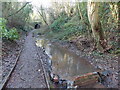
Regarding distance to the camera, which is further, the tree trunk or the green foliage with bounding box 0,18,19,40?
the green foliage with bounding box 0,18,19,40

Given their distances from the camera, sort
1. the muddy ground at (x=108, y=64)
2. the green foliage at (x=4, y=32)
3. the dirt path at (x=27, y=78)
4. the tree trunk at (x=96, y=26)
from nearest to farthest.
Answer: the dirt path at (x=27, y=78) → the muddy ground at (x=108, y=64) → the tree trunk at (x=96, y=26) → the green foliage at (x=4, y=32)

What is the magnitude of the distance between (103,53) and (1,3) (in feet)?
40.7

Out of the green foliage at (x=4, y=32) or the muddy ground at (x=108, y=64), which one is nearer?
the muddy ground at (x=108, y=64)

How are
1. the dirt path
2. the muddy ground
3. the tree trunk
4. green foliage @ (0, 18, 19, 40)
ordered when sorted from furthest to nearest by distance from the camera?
1. green foliage @ (0, 18, 19, 40)
2. the tree trunk
3. the muddy ground
4. the dirt path

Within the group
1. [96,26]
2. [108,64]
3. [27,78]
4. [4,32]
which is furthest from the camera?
[4,32]

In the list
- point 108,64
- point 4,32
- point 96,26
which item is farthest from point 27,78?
point 4,32

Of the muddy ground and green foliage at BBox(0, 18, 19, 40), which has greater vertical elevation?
green foliage at BBox(0, 18, 19, 40)

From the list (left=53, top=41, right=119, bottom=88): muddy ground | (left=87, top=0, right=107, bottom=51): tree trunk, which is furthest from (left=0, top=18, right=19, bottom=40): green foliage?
(left=53, top=41, right=119, bottom=88): muddy ground

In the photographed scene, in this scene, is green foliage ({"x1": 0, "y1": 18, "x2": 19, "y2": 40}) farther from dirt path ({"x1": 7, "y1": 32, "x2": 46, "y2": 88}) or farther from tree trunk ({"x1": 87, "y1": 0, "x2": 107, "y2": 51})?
tree trunk ({"x1": 87, "y1": 0, "x2": 107, "y2": 51})

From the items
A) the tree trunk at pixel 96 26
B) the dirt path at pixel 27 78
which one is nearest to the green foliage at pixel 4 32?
the dirt path at pixel 27 78

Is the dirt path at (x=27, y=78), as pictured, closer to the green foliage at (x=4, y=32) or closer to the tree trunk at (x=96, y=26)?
the tree trunk at (x=96, y=26)

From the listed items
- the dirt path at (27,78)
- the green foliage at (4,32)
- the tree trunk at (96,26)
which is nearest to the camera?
the dirt path at (27,78)

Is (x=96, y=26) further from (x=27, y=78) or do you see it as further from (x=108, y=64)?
(x=27, y=78)

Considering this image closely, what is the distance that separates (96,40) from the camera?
1138cm
